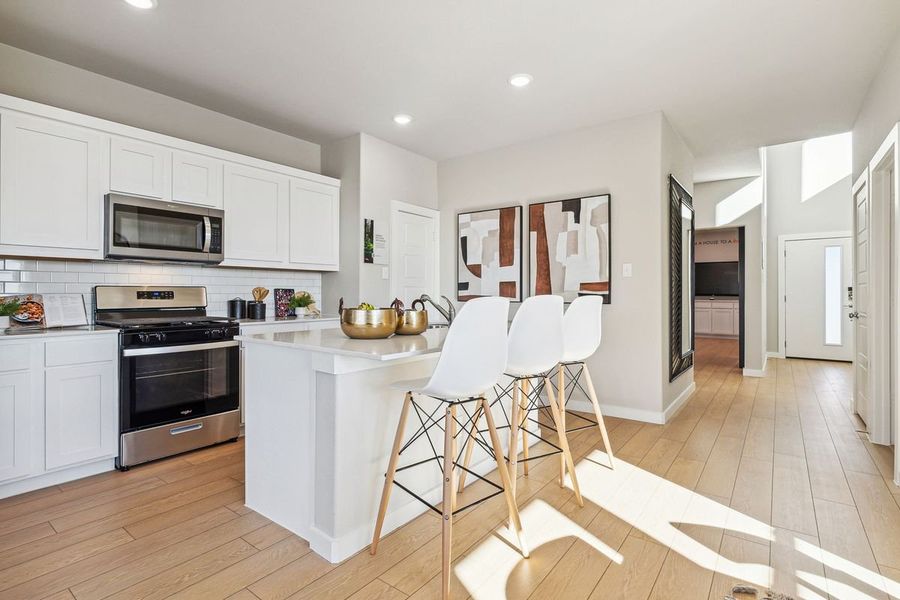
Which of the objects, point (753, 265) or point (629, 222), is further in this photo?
point (753, 265)

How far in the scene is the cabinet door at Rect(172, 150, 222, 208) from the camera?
131 inches

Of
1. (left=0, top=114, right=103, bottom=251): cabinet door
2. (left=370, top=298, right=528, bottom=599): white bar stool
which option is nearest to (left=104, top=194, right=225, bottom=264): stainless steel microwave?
(left=0, top=114, right=103, bottom=251): cabinet door

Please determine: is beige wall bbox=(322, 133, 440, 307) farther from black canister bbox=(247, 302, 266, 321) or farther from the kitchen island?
the kitchen island

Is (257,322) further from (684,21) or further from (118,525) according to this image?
(684,21)

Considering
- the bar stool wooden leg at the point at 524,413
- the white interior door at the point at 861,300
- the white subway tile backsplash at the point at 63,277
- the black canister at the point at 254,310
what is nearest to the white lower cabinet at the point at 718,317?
the white interior door at the point at 861,300

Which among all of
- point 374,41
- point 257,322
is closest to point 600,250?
point 374,41

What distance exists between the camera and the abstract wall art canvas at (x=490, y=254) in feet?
15.1

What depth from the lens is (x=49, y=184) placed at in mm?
2764

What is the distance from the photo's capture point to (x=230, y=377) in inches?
131

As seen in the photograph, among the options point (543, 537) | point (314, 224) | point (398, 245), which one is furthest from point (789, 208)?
point (543, 537)

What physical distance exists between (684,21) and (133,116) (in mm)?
3665

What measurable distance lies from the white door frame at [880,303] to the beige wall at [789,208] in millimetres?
4859

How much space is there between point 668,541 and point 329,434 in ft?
4.91

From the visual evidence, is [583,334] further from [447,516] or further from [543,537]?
[447,516]
